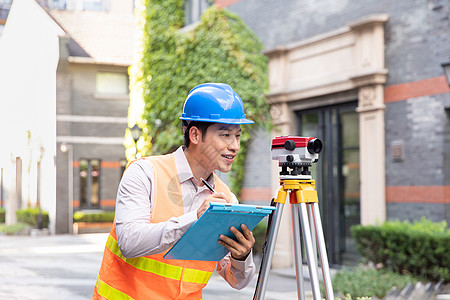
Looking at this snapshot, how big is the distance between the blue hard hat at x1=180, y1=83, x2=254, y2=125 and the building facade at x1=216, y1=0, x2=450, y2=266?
22.1 ft

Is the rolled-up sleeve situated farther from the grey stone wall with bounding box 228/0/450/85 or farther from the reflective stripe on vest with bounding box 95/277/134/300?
the grey stone wall with bounding box 228/0/450/85

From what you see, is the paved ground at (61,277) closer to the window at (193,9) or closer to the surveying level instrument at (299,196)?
the surveying level instrument at (299,196)

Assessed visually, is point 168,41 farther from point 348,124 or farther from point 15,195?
point 15,195

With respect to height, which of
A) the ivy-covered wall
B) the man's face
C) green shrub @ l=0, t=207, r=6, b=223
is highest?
the ivy-covered wall

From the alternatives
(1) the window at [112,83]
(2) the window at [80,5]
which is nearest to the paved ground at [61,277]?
(1) the window at [112,83]

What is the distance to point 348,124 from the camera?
33.8 ft

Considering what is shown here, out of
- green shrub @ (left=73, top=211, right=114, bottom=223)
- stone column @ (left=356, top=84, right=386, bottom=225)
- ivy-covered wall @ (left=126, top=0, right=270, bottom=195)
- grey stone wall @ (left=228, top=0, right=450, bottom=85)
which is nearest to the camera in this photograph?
grey stone wall @ (left=228, top=0, right=450, bottom=85)

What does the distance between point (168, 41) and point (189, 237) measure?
13.0 m

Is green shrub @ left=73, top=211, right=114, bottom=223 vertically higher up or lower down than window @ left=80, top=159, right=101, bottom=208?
lower down

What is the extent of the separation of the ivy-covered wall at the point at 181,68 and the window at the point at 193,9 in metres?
0.13

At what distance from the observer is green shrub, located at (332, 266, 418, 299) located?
6946 mm

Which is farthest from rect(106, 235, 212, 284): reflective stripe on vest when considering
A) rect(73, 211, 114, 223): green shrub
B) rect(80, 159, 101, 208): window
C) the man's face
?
rect(80, 159, 101, 208): window

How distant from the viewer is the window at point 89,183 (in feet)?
78.8

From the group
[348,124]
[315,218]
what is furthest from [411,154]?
[315,218]
